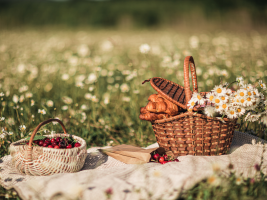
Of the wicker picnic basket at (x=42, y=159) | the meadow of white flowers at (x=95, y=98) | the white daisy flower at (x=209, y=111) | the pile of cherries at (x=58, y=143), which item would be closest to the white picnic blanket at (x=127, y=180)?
the wicker picnic basket at (x=42, y=159)

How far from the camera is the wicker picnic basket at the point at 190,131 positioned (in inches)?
70.5

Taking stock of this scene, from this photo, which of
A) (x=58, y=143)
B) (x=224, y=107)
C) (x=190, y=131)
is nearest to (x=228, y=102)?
(x=224, y=107)

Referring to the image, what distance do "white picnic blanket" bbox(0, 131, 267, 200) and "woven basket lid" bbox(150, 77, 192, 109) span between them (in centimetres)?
43

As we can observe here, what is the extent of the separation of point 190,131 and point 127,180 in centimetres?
61

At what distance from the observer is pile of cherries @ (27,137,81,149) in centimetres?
175

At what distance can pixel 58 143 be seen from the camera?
71.4 inches

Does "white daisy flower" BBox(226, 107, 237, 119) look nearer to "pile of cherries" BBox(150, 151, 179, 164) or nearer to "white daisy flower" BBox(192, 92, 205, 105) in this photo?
"white daisy flower" BBox(192, 92, 205, 105)

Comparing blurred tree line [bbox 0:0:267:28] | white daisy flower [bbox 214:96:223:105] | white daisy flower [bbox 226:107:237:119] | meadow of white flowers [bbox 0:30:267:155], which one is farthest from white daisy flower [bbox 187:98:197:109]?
blurred tree line [bbox 0:0:267:28]

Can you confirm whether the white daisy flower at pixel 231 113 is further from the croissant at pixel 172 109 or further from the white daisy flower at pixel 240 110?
the croissant at pixel 172 109

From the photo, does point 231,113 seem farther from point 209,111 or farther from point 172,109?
point 172,109

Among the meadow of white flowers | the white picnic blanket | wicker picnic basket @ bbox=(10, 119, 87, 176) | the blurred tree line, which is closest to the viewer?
the white picnic blanket

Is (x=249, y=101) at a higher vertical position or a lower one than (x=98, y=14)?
lower

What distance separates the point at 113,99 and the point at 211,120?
78.2 inches

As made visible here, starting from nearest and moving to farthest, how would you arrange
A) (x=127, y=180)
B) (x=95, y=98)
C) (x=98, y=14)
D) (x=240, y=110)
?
1. (x=127, y=180)
2. (x=240, y=110)
3. (x=95, y=98)
4. (x=98, y=14)
